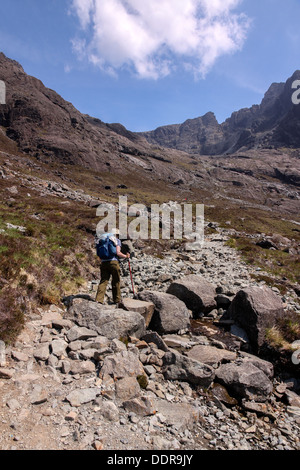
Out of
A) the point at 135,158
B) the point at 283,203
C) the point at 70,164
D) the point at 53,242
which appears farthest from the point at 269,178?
the point at 53,242

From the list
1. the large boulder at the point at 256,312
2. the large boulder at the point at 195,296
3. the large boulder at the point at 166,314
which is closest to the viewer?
the large boulder at the point at 256,312

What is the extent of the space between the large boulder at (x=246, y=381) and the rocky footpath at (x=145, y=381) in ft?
0.10

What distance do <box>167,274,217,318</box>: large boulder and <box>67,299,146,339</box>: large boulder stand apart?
3571mm

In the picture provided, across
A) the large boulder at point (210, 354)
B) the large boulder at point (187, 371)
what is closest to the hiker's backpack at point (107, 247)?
the large boulder at point (187, 371)

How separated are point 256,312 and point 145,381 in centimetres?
586

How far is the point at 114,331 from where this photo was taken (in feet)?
27.8

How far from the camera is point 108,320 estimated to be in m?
8.66

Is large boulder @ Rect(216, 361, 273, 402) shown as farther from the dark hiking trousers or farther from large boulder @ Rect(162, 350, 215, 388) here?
the dark hiking trousers

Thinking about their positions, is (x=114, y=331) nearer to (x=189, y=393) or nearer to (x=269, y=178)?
(x=189, y=393)

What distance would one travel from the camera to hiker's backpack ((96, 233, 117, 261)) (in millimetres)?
10578

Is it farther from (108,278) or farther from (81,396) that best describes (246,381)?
(108,278)

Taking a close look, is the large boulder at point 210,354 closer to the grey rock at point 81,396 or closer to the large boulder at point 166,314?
the large boulder at point 166,314

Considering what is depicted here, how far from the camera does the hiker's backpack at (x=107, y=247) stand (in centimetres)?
1058

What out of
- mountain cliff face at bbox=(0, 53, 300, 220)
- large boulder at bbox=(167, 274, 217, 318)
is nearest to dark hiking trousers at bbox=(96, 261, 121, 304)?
large boulder at bbox=(167, 274, 217, 318)
